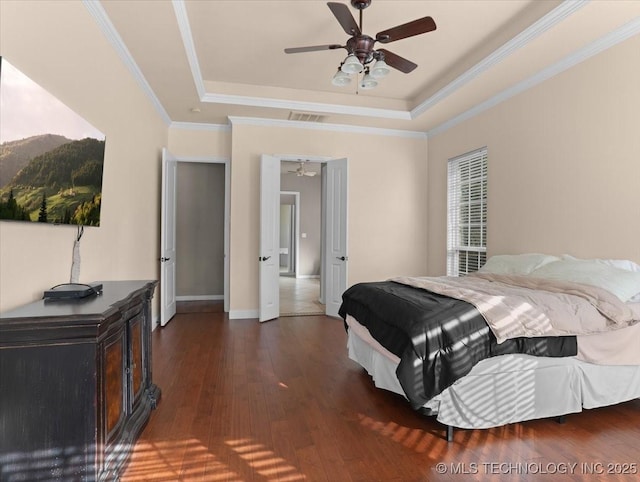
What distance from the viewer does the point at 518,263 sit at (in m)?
3.60

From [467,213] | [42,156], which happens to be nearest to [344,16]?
[42,156]

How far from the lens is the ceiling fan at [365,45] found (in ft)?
8.52

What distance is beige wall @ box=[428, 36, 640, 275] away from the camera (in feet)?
9.77

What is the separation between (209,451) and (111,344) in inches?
33.0

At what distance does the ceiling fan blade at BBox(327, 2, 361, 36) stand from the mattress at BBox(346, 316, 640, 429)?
2.35m

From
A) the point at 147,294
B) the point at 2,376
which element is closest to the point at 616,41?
the point at 147,294

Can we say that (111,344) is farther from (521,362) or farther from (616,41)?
(616,41)

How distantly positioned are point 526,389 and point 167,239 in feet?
14.3

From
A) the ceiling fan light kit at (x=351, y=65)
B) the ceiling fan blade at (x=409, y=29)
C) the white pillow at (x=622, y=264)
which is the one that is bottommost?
the white pillow at (x=622, y=264)

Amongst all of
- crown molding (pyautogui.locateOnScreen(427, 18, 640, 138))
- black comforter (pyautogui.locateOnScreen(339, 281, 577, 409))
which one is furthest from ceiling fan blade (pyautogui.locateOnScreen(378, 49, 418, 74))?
black comforter (pyautogui.locateOnScreen(339, 281, 577, 409))

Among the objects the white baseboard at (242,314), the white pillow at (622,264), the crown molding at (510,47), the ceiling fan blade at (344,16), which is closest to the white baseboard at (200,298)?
the white baseboard at (242,314)

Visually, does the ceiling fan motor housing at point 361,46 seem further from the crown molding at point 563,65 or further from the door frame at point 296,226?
the door frame at point 296,226

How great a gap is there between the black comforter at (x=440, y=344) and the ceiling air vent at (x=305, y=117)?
3.46 m

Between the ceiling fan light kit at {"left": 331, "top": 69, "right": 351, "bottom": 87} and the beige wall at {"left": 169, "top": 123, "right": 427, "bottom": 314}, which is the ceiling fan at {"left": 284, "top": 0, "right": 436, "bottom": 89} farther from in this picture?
the beige wall at {"left": 169, "top": 123, "right": 427, "bottom": 314}
